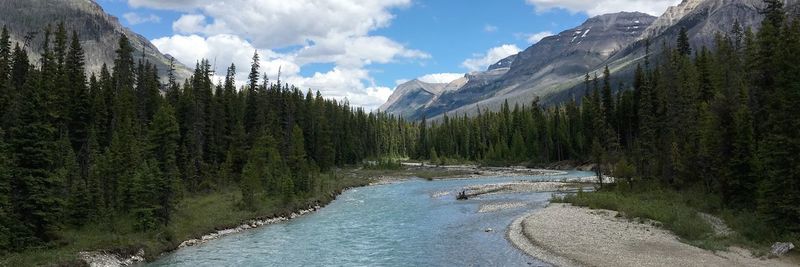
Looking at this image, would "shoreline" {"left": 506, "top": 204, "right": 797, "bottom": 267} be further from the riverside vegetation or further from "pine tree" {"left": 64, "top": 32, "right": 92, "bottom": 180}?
"pine tree" {"left": 64, "top": 32, "right": 92, "bottom": 180}

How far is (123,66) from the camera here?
81.7 m

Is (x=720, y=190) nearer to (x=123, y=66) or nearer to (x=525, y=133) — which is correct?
(x=123, y=66)

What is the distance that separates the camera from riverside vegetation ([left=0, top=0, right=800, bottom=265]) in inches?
1185

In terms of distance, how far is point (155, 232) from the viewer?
36.4 m

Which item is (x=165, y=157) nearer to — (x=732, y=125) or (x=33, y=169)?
(x=33, y=169)

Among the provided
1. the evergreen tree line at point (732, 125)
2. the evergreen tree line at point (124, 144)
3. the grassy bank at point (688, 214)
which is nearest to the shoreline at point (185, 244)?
the evergreen tree line at point (124, 144)

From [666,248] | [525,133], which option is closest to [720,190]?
[666,248]

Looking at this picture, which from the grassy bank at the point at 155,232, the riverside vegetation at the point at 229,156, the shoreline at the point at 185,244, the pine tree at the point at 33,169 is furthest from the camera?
the riverside vegetation at the point at 229,156

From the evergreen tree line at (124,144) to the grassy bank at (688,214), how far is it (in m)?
31.3

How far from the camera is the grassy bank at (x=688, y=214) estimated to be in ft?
97.0

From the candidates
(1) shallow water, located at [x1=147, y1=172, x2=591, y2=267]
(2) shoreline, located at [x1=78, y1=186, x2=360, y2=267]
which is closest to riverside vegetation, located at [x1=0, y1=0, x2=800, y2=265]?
(2) shoreline, located at [x1=78, y1=186, x2=360, y2=267]

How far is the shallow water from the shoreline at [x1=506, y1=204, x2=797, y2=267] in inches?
62.2

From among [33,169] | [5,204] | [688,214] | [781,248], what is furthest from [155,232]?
[688,214]

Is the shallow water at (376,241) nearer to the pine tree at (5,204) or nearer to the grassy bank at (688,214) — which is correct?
the pine tree at (5,204)
